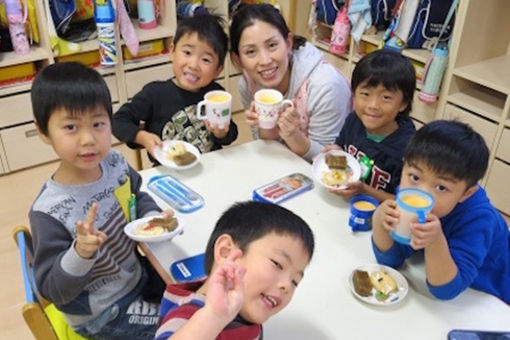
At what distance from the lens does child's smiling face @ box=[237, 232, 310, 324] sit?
2.95 feet

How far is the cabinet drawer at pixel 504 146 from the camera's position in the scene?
103 inches

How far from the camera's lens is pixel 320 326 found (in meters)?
1.05

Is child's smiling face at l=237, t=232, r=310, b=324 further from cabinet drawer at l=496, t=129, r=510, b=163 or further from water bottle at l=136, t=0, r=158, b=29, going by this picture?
water bottle at l=136, t=0, r=158, b=29

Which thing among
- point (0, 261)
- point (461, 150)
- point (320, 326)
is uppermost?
point (461, 150)

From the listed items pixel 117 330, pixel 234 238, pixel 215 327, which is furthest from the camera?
pixel 117 330

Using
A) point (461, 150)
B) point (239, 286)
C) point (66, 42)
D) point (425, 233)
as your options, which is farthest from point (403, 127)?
point (66, 42)

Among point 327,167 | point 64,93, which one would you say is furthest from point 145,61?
point 64,93

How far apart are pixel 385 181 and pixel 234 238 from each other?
787 millimetres

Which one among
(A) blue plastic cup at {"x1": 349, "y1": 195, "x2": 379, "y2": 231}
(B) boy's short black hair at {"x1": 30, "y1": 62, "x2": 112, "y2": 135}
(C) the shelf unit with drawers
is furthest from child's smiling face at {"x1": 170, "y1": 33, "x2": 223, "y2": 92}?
(C) the shelf unit with drawers

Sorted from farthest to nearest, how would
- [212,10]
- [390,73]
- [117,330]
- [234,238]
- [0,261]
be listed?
[212,10] < [0,261] < [390,73] < [117,330] < [234,238]

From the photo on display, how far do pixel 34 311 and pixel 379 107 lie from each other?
1.11 metres

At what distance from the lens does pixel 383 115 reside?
61.6 inches

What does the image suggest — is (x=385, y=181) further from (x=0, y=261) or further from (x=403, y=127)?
(x=0, y=261)

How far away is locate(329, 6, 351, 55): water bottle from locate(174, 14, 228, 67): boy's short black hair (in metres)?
1.69
